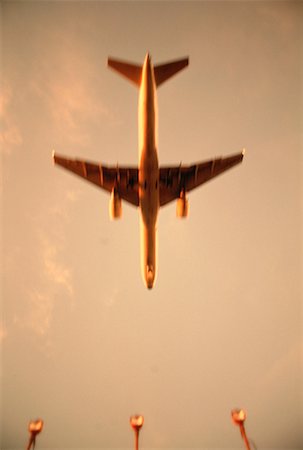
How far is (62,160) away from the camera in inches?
738

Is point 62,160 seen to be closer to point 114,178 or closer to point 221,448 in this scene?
point 114,178

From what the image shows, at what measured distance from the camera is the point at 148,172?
1745cm

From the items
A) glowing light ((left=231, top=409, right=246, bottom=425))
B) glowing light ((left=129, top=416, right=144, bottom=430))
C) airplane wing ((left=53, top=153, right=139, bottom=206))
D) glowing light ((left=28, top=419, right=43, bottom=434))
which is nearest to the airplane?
airplane wing ((left=53, top=153, right=139, bottom=206))

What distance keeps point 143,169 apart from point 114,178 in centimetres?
319

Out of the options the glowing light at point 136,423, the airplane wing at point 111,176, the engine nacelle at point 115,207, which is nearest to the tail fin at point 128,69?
the airplane wing at point 111,176

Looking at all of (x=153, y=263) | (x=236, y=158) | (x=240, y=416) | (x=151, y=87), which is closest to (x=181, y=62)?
(x=151, y=87)

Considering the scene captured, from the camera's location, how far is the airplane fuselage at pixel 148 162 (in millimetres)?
16547

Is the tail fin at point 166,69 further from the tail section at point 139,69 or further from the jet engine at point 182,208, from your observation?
the jet engine at point 182,208

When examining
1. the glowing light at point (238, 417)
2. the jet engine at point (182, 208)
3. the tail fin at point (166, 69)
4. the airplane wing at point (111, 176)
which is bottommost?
the glowing light at point (238, 417)

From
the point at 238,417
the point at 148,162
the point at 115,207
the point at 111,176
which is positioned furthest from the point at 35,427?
the point at 111,176

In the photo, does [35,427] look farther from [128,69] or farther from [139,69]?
[139,69]

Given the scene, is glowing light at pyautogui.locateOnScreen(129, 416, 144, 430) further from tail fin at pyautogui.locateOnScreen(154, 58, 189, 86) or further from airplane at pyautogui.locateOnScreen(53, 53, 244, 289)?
tail fin at pyautogui.locateOnScreen(154, 58, 189, 86)

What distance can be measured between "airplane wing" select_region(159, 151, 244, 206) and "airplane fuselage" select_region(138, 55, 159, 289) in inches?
101

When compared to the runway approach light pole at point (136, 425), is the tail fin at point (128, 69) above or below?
above
